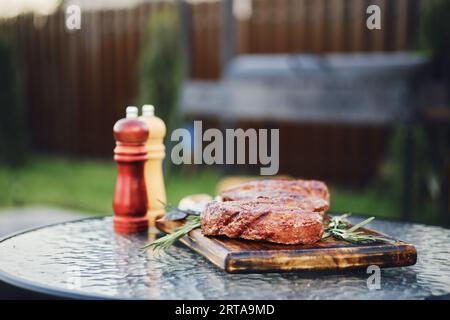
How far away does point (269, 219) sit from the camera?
1.60 m

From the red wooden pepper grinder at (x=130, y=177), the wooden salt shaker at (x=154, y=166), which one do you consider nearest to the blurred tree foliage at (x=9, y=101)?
the wooden salt shaker at (x=154, y=166)

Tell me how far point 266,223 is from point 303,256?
0.12 meters

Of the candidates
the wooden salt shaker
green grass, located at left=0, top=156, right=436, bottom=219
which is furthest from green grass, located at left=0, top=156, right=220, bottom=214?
the wooden salt shaker

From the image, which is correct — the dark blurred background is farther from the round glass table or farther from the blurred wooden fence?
the round glass table

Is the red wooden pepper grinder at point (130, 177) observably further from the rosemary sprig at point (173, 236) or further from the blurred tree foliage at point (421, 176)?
the blurred tree foliage at point (421, 176)

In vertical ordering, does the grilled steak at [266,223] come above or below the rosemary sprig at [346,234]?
above

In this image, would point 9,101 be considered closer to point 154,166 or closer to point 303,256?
point 154,166

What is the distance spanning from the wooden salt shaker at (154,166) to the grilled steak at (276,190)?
256 millimetres

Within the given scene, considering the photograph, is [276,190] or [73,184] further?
[73,184]

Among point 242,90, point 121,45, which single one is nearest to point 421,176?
point 242,90

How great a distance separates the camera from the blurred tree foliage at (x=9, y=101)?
354 inches

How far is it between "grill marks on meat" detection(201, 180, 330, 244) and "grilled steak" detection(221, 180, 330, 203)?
0.08 meters
